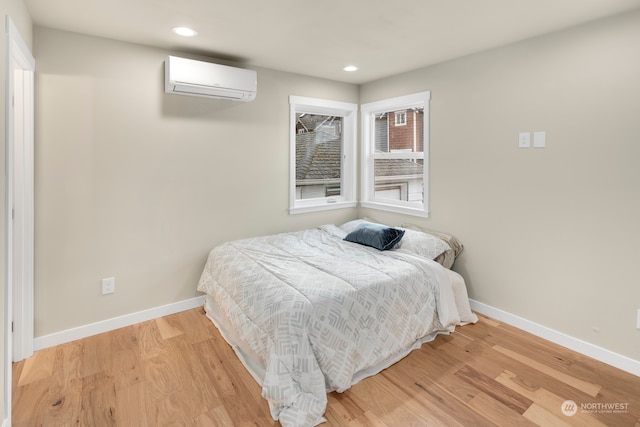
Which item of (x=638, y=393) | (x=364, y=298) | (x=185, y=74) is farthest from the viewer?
(x=185, y=74)

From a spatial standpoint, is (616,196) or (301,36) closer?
(616,196)

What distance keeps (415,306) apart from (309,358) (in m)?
0.94

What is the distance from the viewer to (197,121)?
3.07 m

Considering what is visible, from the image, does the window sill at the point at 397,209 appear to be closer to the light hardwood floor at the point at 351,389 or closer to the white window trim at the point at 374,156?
the white window trim at the point at 374,156

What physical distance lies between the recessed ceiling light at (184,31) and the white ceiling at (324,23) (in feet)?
0.18

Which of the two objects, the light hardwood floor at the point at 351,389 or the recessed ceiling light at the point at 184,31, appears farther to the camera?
the recessed ceiling light at the point at 184,31

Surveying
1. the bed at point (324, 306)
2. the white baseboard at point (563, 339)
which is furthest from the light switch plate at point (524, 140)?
the white baseboard at point (563, 339)

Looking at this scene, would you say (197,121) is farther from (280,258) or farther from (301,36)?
(280,258)

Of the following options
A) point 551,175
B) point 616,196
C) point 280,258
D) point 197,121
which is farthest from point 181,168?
point 616,196

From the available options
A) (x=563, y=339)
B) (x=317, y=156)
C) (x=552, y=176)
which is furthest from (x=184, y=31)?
(x=563, y=339)

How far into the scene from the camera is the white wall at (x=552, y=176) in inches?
87.4

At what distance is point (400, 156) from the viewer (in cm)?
386

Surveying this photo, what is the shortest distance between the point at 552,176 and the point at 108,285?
3.58 m

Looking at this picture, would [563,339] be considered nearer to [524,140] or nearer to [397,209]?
[524,140]
